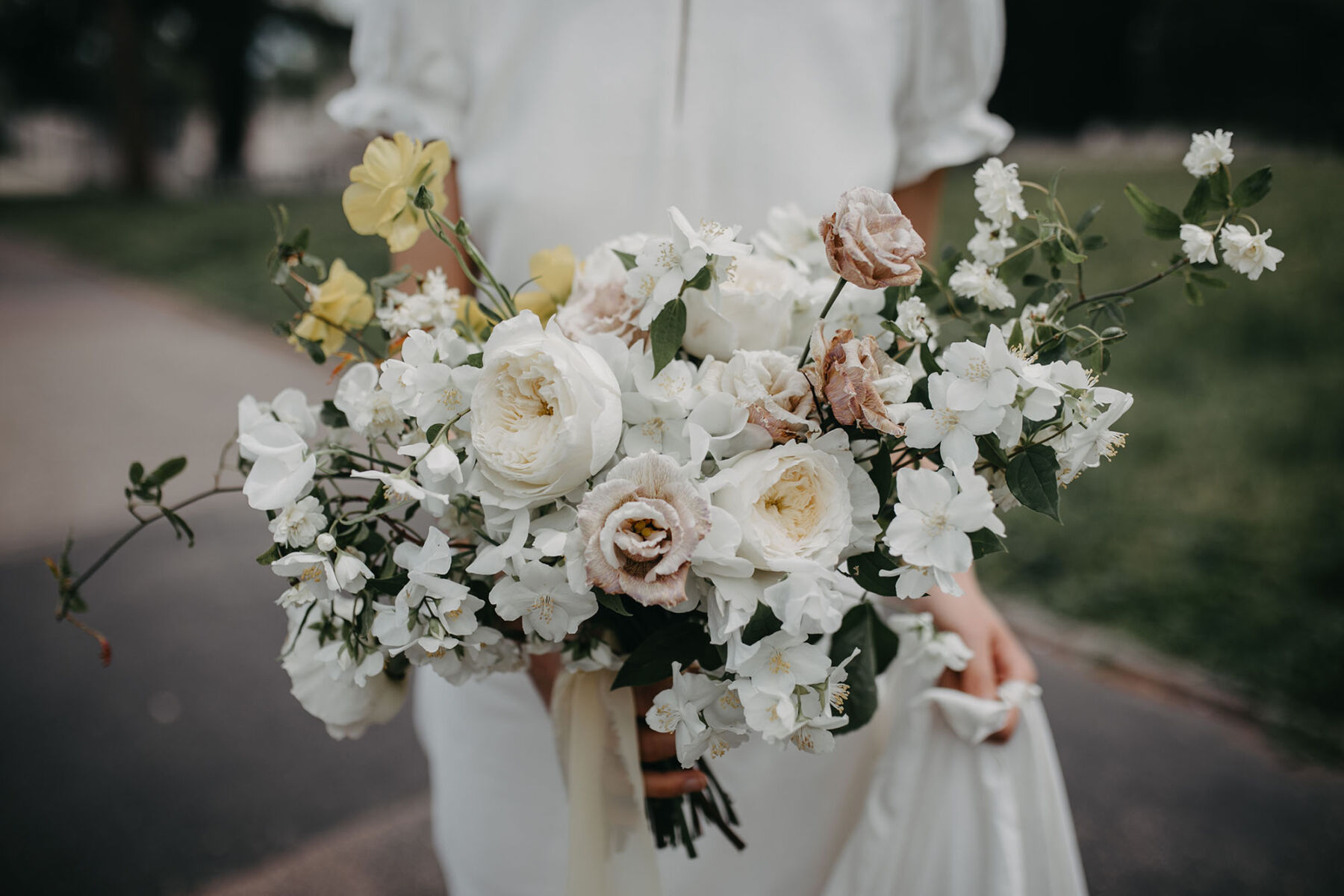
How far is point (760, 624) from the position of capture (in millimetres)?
814

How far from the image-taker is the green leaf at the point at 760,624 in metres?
0.81

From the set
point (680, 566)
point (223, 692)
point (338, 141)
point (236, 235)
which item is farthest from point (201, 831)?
point (338, 141)

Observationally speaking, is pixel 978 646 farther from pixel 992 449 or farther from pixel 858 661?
pixel 992 449

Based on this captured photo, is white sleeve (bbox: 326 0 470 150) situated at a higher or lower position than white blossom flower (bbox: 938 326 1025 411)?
higher

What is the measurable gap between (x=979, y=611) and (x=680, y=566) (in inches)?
30.7

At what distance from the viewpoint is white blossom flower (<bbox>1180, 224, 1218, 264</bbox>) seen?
909 millimetres

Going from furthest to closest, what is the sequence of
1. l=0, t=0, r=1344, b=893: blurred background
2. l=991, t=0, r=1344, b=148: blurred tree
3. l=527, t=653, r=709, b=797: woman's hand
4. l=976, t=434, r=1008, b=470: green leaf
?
l=991, t=0, r=1344, b=148: blurred tree → l=0, t=0, r=1344, b=893: blurred background → l=527, t=653, r=709, b=797: woman's hand → l=976, t=434, r=1008, b=470: green leaf

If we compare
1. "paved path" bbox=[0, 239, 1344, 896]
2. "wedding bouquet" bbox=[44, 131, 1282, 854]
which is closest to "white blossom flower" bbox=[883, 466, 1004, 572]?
"wedding bouquet" bbox=[44, 131, 1282, 854]

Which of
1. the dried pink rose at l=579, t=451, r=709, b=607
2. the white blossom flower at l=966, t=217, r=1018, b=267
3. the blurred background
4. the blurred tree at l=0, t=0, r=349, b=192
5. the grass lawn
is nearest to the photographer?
the dried pink rose at l=579, t=451, r=709, b=607

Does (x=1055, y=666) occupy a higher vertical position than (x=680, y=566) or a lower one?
lower

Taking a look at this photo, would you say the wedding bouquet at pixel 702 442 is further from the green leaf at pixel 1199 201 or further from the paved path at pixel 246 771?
the paved path at pixel 246 771

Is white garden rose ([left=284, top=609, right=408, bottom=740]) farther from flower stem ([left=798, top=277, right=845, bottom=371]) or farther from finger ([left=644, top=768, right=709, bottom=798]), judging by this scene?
flower stem ([left=798, top=277, right=845, bottom=371])

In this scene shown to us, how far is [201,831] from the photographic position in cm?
280

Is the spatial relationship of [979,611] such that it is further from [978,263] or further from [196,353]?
[196,353]
